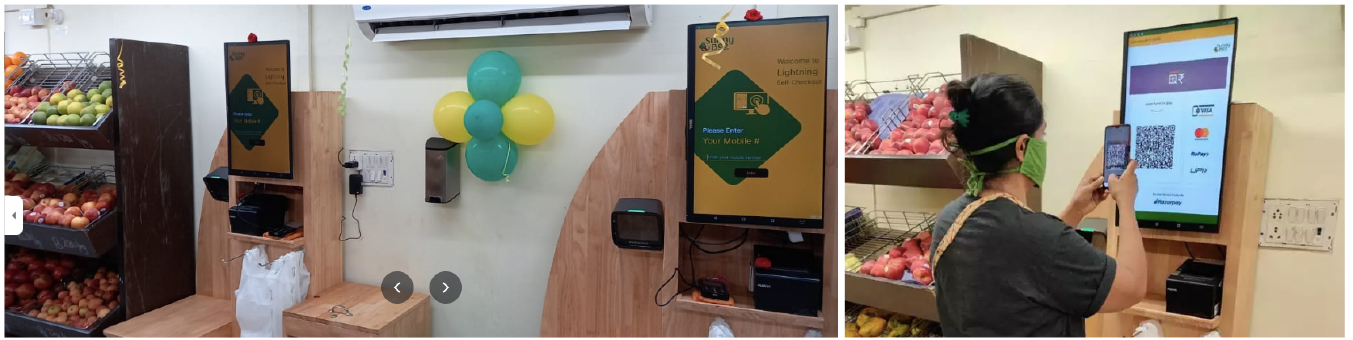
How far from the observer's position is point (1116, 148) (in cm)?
116

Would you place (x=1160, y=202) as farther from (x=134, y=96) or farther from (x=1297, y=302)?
(x=134, y=96)

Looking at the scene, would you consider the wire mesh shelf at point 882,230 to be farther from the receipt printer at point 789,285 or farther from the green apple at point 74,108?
the green apple at point 74,108

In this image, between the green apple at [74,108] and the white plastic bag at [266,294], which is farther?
the green apple at [74,108]

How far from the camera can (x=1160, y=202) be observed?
125 centimetres

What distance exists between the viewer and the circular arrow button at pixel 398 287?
2.41 metres

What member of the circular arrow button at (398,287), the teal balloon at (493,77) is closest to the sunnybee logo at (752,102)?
the teal balloon at (493,77)

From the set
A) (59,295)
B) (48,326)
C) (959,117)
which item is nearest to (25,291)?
(59,295)

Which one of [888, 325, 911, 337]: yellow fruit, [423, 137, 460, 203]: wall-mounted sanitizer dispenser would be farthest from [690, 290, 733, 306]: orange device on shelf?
[423, 137, 460, 203]: wall-mounted sanitizer dispenser

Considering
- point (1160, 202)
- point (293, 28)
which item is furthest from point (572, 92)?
point (1160, 202)

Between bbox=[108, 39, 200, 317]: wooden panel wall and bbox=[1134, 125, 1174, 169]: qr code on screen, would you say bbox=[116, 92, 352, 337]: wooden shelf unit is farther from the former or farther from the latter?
bbox=[1134, 125, 1174, 169]: qr code on screen

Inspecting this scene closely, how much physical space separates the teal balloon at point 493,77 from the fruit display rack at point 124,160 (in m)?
1.49

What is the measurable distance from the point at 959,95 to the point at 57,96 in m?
3.45

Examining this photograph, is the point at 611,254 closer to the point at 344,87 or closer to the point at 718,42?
the point at 718,42

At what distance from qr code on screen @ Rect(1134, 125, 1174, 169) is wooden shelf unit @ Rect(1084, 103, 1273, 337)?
7 centimetres
